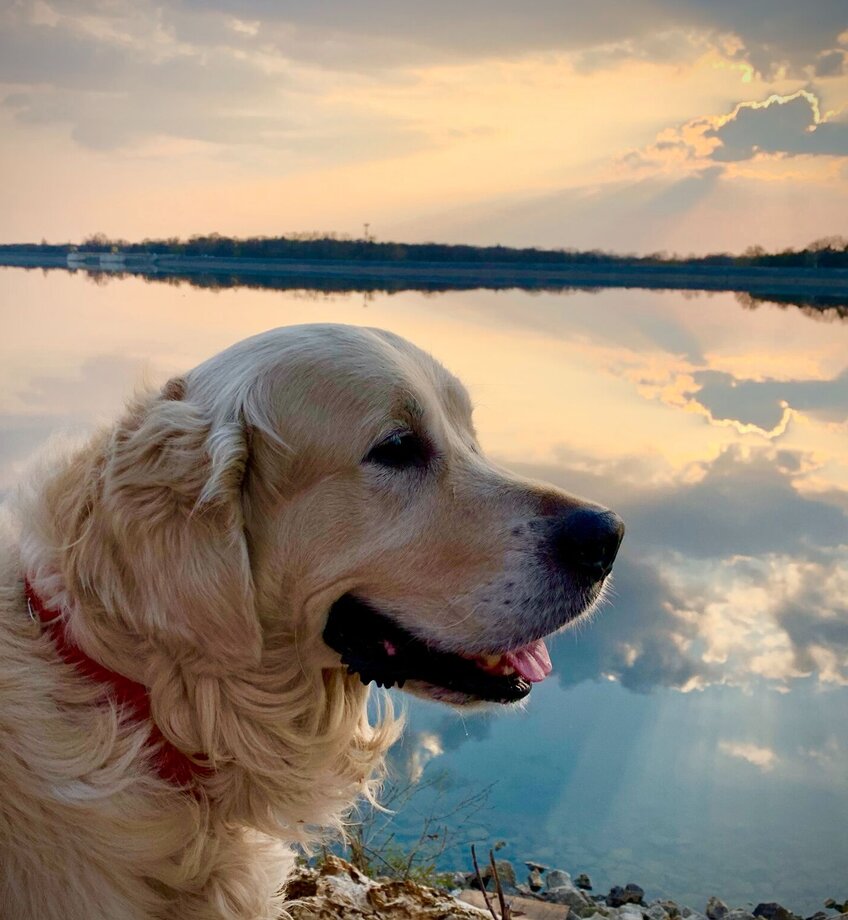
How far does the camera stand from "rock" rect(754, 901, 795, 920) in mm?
5164

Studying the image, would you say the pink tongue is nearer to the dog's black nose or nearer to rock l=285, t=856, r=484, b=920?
the dog's black nose

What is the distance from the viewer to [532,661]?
10.0 feet

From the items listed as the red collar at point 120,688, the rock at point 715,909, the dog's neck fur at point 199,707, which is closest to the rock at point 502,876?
the rock at point 715,909

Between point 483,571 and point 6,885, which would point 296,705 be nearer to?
point 483,571

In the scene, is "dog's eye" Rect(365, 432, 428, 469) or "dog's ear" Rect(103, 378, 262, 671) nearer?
"dog's ear" Rect(103, 378, 262, 671)

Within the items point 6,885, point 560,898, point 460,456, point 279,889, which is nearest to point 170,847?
point 6,885

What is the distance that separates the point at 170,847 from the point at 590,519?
145cm

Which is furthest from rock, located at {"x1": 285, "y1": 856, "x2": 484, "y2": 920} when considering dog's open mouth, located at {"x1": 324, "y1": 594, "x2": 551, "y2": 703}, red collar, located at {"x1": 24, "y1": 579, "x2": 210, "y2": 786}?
dog's open mouth, located at {"x1": 324, "y1": 594, "x2": 551, "y2": 703}

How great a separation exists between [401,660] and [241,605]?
49 centimetres

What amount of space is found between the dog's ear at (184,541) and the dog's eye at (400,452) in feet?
1.33

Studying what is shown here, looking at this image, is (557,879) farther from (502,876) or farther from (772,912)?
(772,912)

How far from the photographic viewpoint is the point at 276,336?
304cm

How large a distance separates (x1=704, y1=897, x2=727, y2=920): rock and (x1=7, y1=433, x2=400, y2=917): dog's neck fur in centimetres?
300

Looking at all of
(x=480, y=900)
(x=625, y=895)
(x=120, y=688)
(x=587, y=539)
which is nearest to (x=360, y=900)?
(x=480, y=900)
